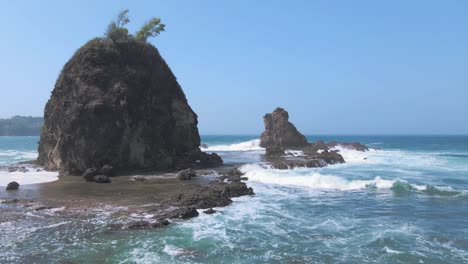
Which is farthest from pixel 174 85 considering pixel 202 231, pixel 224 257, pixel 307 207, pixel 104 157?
pixel 224 257

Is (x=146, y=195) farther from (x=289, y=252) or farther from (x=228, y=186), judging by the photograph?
(x=289, y=252)

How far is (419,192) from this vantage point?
23188mm

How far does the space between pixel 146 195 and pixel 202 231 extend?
7244mm

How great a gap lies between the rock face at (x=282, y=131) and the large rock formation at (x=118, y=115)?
81.9 ft

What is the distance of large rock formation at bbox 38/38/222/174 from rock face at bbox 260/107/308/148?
2498 cm

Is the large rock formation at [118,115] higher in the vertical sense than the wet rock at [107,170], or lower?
higher

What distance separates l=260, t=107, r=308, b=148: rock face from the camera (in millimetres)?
60375

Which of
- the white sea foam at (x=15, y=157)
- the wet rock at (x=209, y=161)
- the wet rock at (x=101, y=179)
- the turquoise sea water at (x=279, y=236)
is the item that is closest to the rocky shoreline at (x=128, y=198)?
the wet rock at (x=101, y=179)

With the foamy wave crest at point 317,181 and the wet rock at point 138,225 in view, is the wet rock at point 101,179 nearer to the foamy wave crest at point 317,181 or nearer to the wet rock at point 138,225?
the foamy wave crest at point 317,181

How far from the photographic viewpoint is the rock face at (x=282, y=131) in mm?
60375

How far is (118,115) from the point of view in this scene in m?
31.8

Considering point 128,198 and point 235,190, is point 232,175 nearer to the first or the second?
point 235,190

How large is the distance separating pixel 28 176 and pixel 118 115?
7.77 m

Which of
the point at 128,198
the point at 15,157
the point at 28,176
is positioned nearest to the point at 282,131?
the point at 15,157
